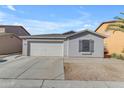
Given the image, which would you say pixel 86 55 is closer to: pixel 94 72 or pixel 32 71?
pixel 94 72

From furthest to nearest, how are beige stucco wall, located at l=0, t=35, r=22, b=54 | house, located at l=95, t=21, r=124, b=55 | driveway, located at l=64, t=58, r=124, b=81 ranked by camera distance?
beige stucco wall, located at l=0, t=35, r=22, b=54, house, located at l=95, t=21, r=124, b=55, driveway, located at l=64, t=58, r=124, b=81

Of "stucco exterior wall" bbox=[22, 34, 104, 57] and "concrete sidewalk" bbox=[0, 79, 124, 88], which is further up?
"stucco exterior wall" bbox=[22, 34, 104, 57]

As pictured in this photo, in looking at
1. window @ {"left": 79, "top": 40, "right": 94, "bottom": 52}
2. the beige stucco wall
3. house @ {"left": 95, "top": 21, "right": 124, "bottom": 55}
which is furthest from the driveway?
the beige stucco wall

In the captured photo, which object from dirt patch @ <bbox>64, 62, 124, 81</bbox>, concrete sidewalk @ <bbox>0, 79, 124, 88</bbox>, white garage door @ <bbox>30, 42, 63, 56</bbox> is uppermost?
white garage door @ <bbox>30, 42, 63, 56</bbox>

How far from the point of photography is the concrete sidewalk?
836 cm

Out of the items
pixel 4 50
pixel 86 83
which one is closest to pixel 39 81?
pixel 86 83

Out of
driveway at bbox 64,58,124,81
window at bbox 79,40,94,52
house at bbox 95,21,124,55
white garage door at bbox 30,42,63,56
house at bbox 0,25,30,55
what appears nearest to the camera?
driveway at bbox 64,58,124,81

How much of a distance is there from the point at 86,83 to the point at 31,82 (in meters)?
2.22

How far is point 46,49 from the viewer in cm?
2516

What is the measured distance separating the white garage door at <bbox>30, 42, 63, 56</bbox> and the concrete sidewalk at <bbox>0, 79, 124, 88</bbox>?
1573 centimetres

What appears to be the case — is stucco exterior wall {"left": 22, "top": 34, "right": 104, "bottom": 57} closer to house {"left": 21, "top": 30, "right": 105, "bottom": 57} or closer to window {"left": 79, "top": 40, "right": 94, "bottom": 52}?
house {"left": 21, "top": 30, "right": 105, "bottom": 57}

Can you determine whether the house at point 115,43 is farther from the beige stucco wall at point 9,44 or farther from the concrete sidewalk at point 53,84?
the concrete sidewalk at point 53,84

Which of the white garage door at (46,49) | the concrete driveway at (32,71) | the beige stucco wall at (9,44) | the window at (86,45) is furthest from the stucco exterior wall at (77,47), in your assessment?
the concrete driveway at (32,71)
